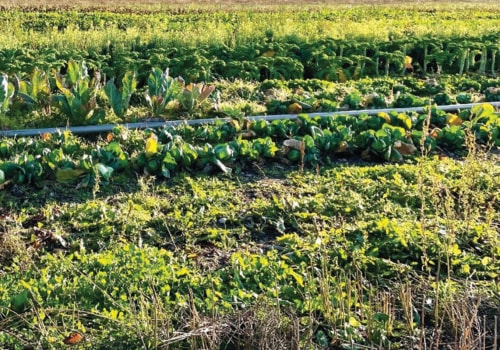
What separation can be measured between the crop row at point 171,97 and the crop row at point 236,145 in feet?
1.60

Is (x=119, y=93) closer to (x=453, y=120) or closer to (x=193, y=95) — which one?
(x=193, y=95)

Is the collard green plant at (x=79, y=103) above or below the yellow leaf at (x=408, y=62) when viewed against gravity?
below

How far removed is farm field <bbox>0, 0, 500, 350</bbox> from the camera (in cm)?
324

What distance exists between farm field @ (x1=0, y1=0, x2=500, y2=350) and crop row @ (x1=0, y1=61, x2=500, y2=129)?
0.08 feet

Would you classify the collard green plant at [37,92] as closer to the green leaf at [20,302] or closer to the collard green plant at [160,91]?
the collard green plant at [160,91]

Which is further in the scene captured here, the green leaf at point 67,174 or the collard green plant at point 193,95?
the collard green plant at point 193,95

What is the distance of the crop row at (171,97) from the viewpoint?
6.34 m

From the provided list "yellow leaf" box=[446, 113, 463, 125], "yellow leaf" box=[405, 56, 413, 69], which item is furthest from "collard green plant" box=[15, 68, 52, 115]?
"yellow leaf" box=[405, 56, 413, 69]

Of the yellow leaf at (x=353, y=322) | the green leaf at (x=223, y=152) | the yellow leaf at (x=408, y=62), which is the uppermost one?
the yellow leaf at (x=408, y=62)

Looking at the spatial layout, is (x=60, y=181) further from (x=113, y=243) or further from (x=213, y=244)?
(x=213, y=244)

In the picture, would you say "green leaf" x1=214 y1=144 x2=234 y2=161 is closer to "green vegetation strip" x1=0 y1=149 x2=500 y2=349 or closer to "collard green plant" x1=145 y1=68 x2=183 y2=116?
"green vegetation strip" x1=0 y1=149 x2=500 y2=349

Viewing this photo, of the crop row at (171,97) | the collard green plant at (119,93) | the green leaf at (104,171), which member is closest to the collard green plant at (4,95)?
the crop row at (171,97)

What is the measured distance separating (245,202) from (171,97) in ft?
7.12

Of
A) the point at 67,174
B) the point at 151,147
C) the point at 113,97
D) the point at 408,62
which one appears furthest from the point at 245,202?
the point at 408,62
